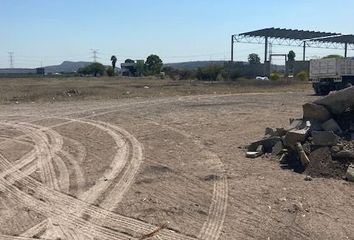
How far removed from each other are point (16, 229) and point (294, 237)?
150 inches

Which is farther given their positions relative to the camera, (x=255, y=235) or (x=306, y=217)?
(x=306, y=217)

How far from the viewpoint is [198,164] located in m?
12.0

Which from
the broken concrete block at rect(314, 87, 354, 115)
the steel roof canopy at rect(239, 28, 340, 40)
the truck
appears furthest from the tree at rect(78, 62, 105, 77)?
the broken concrete block at rect(314, 87, 354, 115)

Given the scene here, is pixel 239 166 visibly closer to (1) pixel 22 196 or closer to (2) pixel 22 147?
(1) pixel 22 196

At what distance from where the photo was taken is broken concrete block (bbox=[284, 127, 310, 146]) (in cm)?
1222

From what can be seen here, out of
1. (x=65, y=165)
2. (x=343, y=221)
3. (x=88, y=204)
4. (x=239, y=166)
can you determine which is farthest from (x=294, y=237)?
(x=65, y=165)

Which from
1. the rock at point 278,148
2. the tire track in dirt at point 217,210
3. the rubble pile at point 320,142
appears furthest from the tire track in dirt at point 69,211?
the rock at point 278,148

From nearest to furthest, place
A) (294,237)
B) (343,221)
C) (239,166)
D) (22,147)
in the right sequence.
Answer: (294,237) < (343,221) < (239,166) < (22,147)

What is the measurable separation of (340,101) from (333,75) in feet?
94.2

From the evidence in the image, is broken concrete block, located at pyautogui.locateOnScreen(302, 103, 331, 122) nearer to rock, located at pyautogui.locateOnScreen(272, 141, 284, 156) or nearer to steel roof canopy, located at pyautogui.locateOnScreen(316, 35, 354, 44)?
rock, located at pyautogui.locateOnScreen(272, 141, 284, 156)

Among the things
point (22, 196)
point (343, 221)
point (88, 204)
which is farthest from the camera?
point (22, 196)

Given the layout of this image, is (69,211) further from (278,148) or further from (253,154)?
(278,148)

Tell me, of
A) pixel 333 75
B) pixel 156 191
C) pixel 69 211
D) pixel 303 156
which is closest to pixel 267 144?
pixel 303 156

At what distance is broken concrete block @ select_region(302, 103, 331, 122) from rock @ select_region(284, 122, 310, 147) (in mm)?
1069
